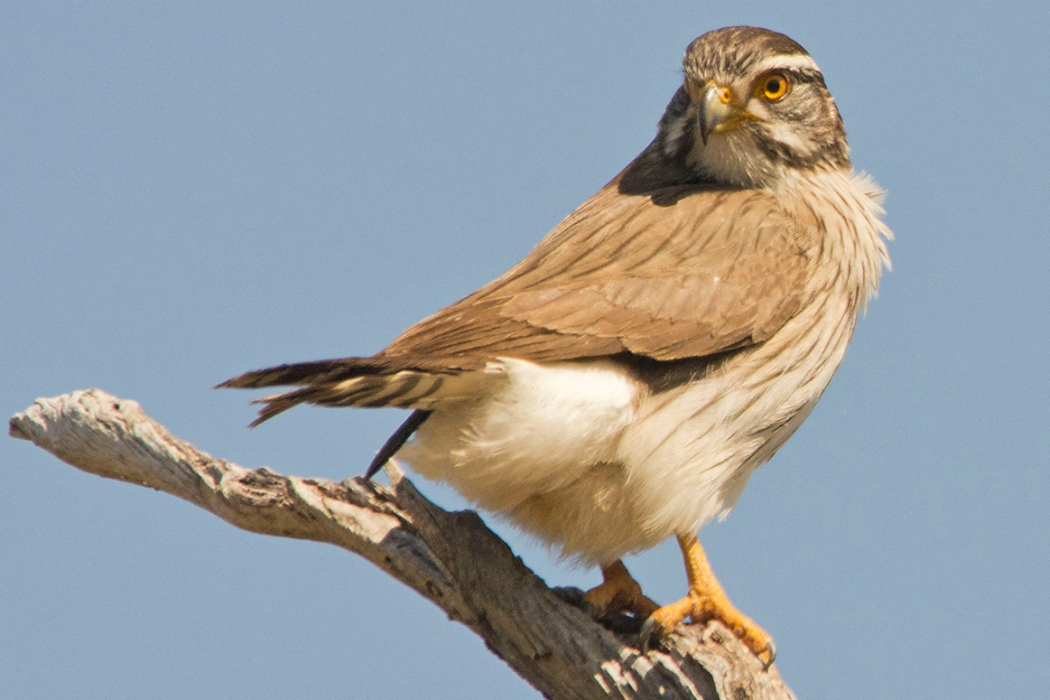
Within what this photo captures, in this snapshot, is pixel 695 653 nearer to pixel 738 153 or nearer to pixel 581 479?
pixel 581 479

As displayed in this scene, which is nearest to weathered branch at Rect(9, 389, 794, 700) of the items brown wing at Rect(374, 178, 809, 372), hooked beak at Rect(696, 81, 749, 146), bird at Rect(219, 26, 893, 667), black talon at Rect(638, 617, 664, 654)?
black talon at Rect(638, 617, 664, 654)

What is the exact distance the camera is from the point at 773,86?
17.7 ft

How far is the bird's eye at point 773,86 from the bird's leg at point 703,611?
1.91m

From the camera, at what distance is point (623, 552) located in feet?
16.4

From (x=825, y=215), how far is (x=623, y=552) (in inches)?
66.6

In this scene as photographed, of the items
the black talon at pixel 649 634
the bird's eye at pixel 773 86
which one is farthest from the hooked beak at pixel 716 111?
the black talon at pixel 649 634

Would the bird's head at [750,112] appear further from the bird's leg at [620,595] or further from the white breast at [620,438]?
the bird's leg at [620,595]

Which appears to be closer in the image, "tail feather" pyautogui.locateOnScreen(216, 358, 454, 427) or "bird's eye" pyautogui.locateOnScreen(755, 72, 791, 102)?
"tail feather" pyautogui.locateOnScreen(216, 358, 454, 427)

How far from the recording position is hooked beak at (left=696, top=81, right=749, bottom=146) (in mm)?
5230

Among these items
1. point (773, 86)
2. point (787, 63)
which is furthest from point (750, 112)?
point (787, 63)

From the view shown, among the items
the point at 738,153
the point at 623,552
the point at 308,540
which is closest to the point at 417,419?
the point at 308,540

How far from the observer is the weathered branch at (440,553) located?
454 cm

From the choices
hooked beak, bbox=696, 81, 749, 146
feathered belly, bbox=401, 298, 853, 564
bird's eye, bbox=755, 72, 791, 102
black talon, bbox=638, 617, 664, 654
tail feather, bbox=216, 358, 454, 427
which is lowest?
black talon, bbox=638, 617, 664, 654

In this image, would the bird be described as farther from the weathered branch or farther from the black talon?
the weathered branch
